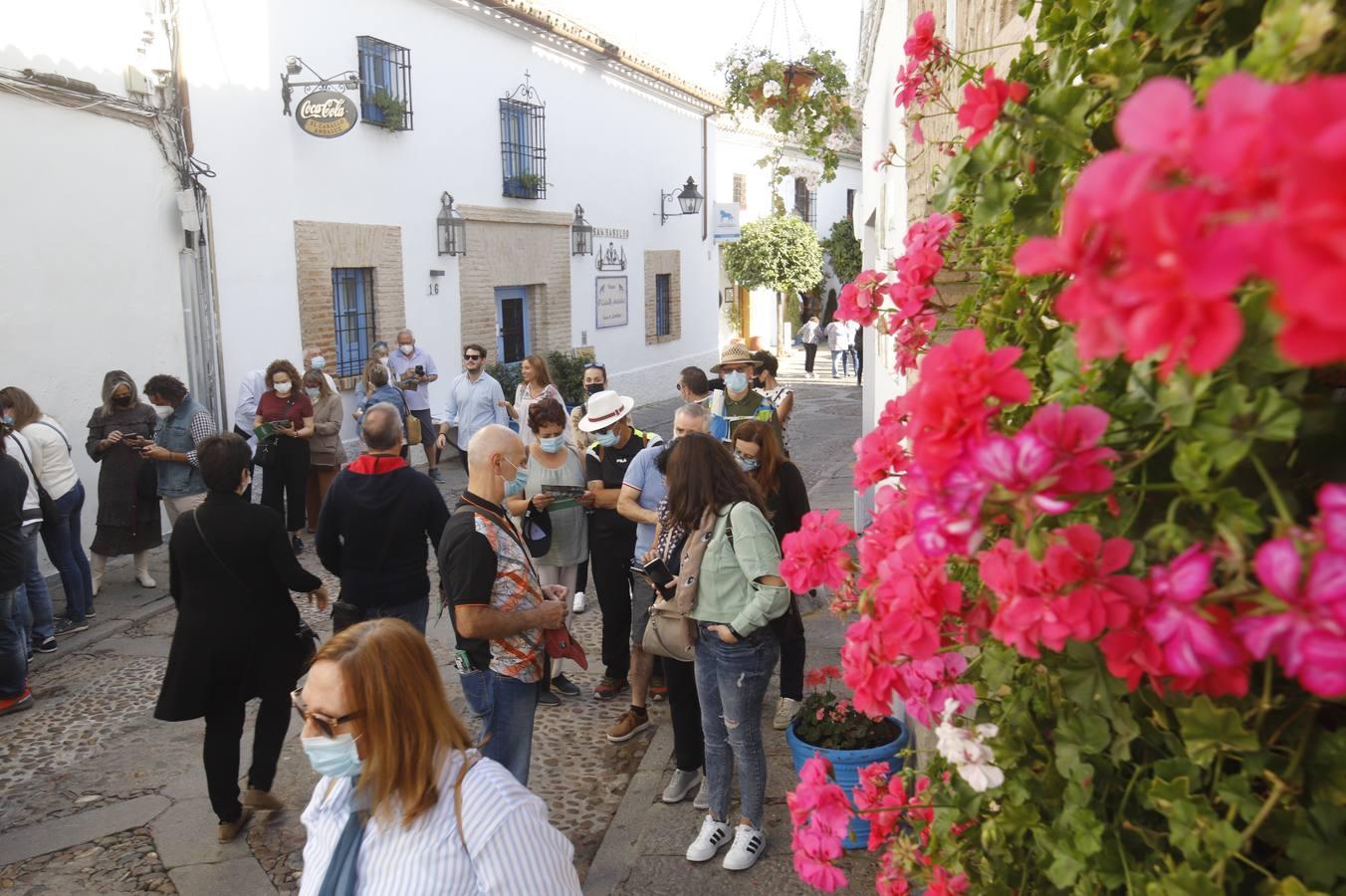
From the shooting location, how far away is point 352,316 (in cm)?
1352

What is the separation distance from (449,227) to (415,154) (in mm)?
1083

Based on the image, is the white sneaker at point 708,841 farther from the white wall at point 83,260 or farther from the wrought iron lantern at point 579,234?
the wrought iron lantern at point 579,234

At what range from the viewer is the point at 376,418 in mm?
5066

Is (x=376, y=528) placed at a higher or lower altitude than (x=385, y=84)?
lower

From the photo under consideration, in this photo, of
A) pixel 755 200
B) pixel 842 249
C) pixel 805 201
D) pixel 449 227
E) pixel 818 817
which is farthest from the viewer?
pixel 842 249

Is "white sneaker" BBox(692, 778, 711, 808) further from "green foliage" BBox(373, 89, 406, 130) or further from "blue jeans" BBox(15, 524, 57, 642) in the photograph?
"green foliage" BBox(373, 89, 406, 130)

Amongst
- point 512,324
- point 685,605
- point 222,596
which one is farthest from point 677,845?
point 512,324

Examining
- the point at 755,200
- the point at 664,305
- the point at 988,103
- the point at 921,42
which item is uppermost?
the point at 755,200

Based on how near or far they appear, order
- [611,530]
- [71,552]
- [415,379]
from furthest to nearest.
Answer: [415,379]
[71,552]
[611,530]

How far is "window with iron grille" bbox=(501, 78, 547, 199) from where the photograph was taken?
16.4 metres

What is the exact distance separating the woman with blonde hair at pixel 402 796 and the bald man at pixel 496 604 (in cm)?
162

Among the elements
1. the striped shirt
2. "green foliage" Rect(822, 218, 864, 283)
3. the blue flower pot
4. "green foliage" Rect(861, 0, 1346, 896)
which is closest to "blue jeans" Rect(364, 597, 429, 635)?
the blue flower pot

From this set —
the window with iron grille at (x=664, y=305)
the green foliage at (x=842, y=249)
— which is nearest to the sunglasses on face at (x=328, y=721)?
the window with iron grille at (x=664, y=305)

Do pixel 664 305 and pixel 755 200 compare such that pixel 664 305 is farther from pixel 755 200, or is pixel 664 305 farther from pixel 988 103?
pixel 988 103
